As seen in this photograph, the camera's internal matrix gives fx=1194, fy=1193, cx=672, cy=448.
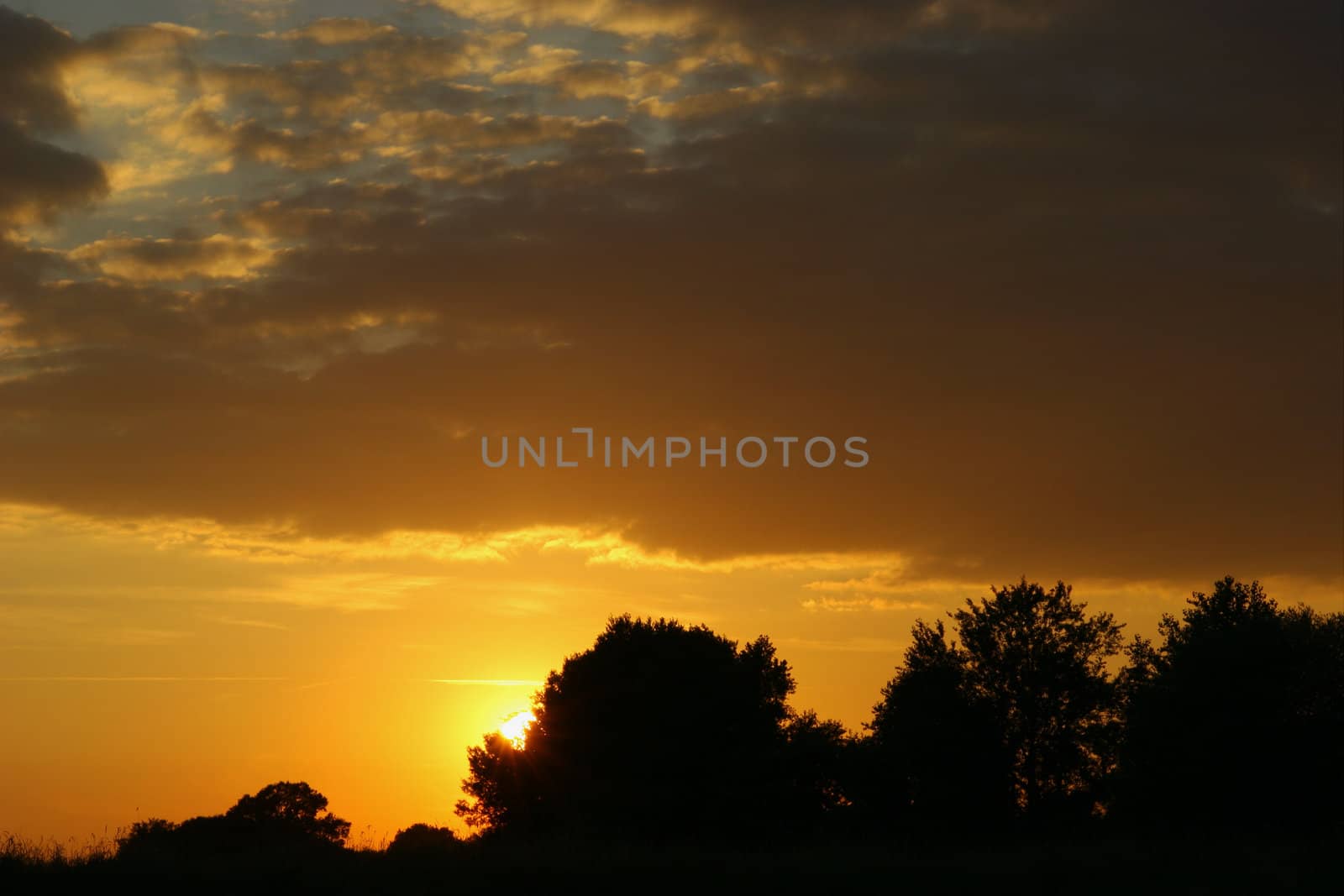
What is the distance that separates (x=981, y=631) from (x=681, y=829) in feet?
84.3

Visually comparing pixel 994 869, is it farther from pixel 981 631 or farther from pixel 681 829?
pixel 981 631

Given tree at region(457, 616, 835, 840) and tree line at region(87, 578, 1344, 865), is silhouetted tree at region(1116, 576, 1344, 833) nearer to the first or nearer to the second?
tree line at region(87, 578, 1344, 865)

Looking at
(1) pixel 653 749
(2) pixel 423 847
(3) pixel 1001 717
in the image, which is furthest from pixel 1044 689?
(2) pixel 423 847

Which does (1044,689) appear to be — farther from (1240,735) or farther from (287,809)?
(287,809)

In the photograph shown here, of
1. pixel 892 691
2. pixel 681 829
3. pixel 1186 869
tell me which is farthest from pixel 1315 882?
pixel 892 691

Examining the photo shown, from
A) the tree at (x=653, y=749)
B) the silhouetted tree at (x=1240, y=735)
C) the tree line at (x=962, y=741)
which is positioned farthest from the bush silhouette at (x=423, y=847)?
the silhouetted tree at (x=1240, y=735)

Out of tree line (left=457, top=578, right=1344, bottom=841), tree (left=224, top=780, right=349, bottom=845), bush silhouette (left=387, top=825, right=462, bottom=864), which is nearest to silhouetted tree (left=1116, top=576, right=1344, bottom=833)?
tree line (left=457, top=578, right=1344, bottom=841)

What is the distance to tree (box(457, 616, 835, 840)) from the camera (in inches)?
2304

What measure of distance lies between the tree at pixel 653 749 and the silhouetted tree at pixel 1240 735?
57.4 ft

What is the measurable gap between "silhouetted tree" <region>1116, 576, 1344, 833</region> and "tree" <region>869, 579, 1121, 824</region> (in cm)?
997

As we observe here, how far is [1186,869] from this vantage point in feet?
84.9

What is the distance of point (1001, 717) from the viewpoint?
69.9 metres

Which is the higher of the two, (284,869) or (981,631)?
(981,631)

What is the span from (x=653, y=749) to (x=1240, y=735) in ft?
88.5
